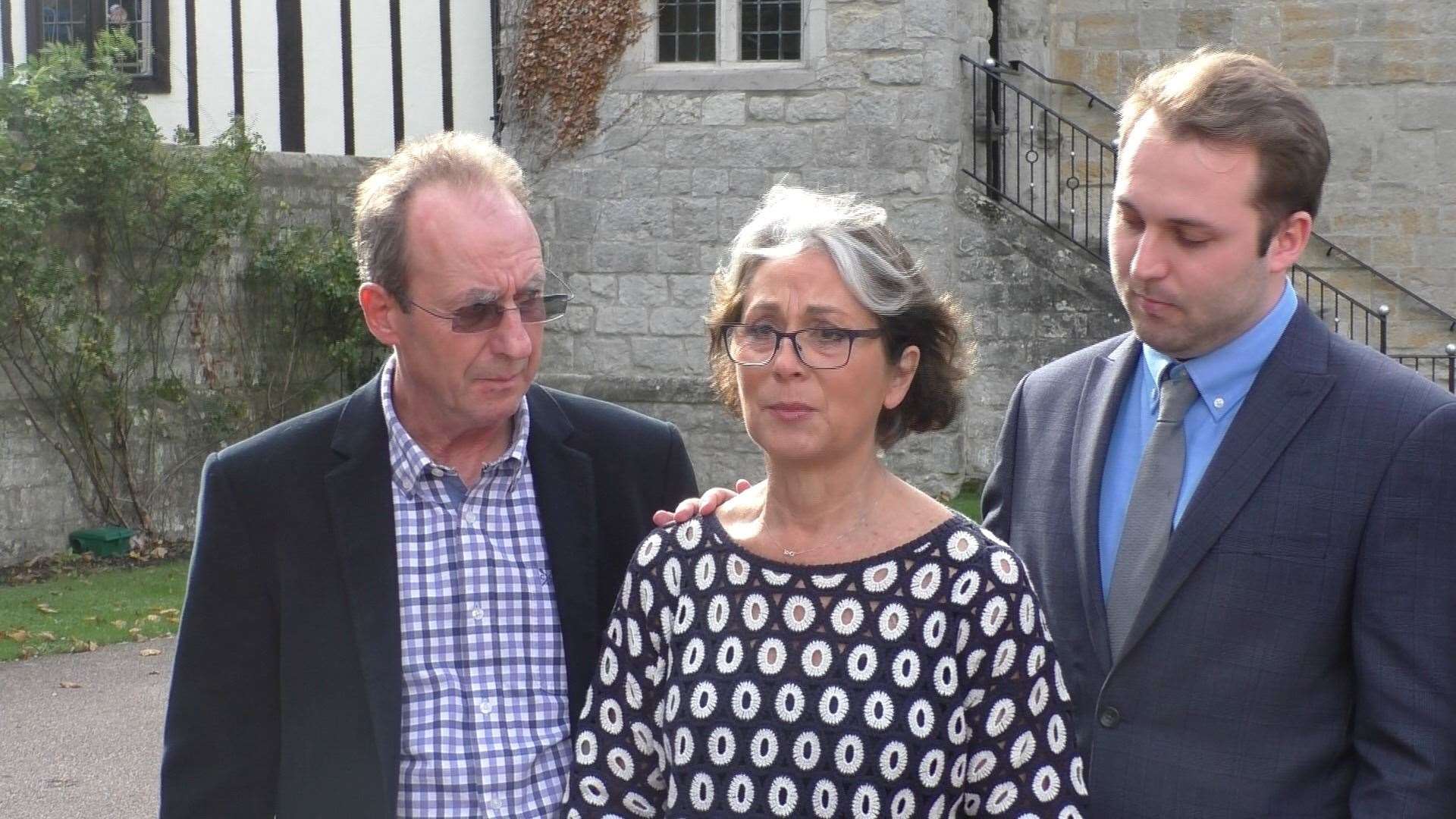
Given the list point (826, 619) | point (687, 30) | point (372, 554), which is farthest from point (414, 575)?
point (687, 30)

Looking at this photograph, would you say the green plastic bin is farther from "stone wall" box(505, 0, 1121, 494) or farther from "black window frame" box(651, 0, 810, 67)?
"black window frame" box(651, 0, 810, 67)

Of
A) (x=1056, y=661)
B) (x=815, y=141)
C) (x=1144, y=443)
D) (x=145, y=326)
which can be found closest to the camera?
(x=1056, y=661)

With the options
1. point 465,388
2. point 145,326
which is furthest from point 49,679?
point 465,388

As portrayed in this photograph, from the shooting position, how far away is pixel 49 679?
7676mm

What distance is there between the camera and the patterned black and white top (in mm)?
2211

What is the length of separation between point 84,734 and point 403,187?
4931mm

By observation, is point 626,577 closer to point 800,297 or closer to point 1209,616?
point 800,297

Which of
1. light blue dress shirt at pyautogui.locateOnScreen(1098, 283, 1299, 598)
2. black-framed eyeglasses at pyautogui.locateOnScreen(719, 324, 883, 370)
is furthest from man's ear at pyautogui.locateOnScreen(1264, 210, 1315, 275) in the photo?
black-framed eyeglasses at pyautogui.locateOnScreen(719, 324, 883, 370)

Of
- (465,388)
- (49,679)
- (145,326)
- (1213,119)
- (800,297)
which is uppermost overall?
(1213,119)

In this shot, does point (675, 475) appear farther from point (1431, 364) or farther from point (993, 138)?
point (1431, 364)

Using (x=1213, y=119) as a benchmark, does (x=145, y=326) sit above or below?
below

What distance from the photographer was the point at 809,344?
7.57 ft

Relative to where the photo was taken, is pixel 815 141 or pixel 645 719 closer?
pixel 645 719

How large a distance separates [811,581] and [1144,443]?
0.68m
